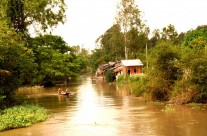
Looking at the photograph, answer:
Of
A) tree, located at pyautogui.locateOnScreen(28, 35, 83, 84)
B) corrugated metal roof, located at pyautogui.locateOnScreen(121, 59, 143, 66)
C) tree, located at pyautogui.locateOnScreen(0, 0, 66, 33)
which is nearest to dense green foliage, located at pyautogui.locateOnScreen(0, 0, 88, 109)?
tree, located at pyautogui.locateOnScreen(0, 0, 66, 33)

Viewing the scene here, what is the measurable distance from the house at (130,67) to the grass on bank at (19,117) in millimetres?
33596

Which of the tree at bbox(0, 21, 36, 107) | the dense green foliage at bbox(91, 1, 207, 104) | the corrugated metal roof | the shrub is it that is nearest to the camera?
the tree at bbox(0, 21, 36, 107)

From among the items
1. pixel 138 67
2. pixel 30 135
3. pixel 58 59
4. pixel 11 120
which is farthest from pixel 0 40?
pixel 138 67

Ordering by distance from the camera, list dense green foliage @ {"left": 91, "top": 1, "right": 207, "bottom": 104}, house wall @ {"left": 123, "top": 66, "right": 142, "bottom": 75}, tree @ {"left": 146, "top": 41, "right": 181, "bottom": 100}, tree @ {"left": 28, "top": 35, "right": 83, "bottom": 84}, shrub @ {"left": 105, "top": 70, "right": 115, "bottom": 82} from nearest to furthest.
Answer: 1. dense green foliage @ {"left": 91, "top": 1, "right": 207, "bottom": 104}
2. tree @ {"left": 146, "top": 41, "right": 181, "bottom": 100}
3. tree @ {"left": 28, "top": 35, "right": 83, "bottom": 84}
4. house wall @ {"left": 123, "top": 66, "right": 142, "bottom": 75}
5. shrub @ {"left": 105, "top": 70, "right": 115, "bottom": 82}

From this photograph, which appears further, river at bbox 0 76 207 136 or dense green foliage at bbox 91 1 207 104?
dense green foliage at bbox 91 1 207 104

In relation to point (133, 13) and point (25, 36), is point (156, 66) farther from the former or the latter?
point (133, 13)

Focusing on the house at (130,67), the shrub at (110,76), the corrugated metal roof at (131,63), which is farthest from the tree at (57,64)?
the corrugated metal roof at (131,63)

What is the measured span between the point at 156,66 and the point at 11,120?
11.4 meters

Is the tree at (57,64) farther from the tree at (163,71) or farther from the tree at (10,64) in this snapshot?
the tree at (163,71)

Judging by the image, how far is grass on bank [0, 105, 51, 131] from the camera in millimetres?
15422

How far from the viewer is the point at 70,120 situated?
1725cm

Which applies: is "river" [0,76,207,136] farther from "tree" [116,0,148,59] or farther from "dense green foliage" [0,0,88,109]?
"tree" [116,0,148,59]

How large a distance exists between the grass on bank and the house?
33596 mm

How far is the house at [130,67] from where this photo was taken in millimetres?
51812
